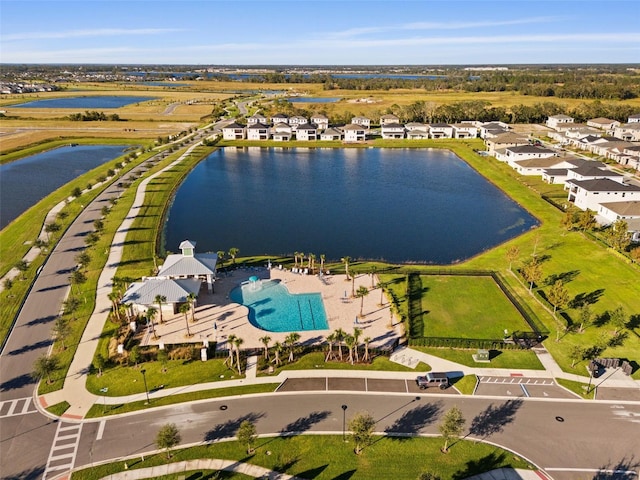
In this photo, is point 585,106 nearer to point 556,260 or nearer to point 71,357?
point 556,260

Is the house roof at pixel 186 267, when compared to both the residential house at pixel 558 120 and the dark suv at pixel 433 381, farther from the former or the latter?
the residential house at pixel 558 120

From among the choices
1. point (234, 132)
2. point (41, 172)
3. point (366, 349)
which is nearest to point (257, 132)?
point (234, 132)

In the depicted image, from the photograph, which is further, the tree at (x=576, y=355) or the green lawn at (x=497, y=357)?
the green lawn at (x=497, y=357)

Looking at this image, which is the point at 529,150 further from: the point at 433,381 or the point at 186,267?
the point at 186,267

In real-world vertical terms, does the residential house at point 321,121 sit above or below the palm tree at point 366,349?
above

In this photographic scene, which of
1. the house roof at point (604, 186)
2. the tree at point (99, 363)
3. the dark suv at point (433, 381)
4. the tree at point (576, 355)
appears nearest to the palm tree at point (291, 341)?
the dark suv at point (433, 381)

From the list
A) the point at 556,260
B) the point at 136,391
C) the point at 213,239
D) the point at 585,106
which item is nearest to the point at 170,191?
the point at 213,239
